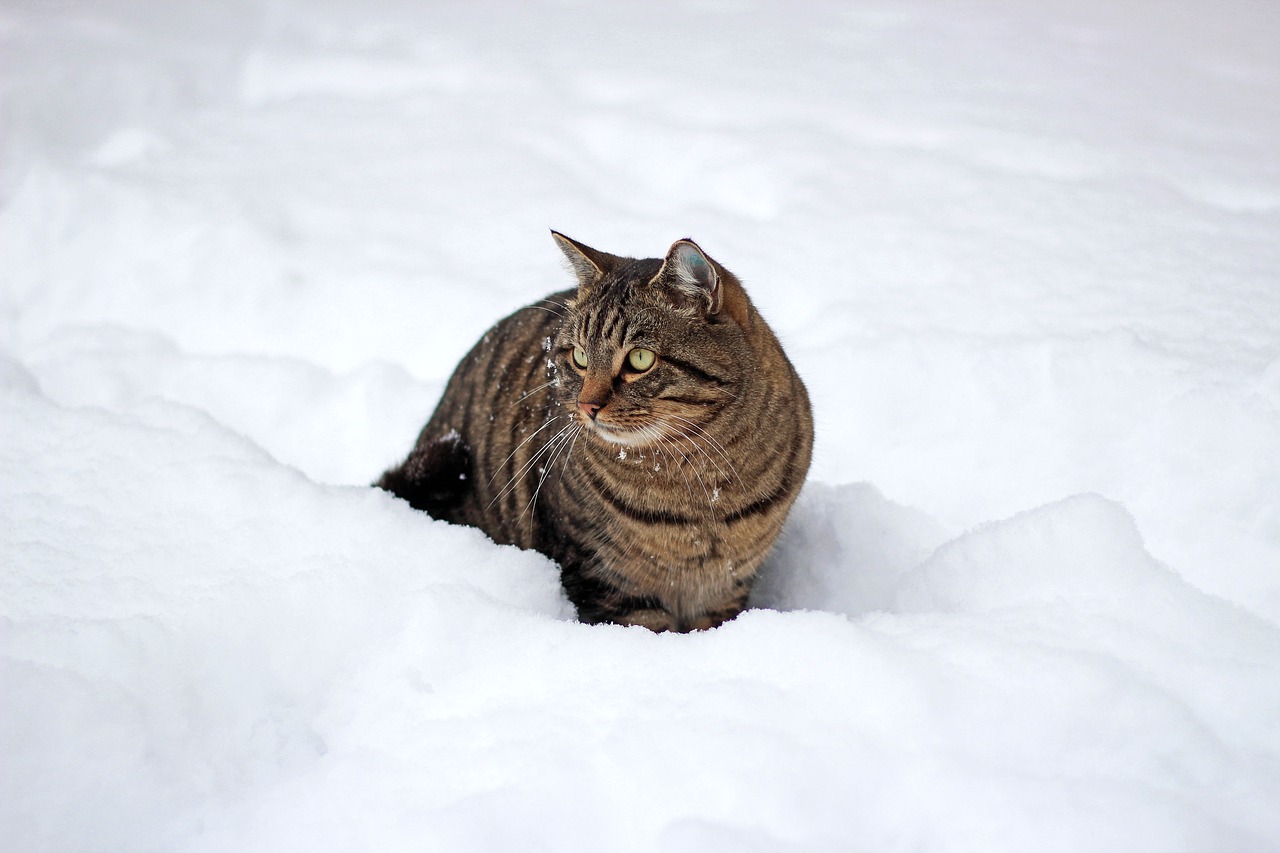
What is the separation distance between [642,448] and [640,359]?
199mm

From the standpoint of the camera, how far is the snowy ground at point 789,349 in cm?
124

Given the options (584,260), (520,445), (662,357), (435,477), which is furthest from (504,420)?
(662,357)

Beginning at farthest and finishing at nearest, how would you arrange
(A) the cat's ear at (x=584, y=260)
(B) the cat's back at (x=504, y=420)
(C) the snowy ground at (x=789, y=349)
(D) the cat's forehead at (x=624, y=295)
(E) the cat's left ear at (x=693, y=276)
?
(B) the cat's back at (x=504, y=420)
(A) the cat's ear at (x=584, y=260)
(D) the cat's forehead at (x=624, y=295)
(E) the cat's left ear at (x=693, y=276)
(C) the snowy ground at (x=789, y=349)

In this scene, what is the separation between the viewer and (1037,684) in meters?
1.33

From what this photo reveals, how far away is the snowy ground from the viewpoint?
1.24 metres

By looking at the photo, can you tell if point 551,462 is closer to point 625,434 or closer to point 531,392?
point 531,392

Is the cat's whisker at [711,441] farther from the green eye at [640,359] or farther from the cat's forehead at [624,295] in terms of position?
the cat's forehead at [624,295]

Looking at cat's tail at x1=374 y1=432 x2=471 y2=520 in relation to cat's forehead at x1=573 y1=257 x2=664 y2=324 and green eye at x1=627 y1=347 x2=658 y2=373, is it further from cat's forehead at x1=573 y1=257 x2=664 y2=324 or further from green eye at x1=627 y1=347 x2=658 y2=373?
green eye at x1=627 y1=347 x2=658 y2=373

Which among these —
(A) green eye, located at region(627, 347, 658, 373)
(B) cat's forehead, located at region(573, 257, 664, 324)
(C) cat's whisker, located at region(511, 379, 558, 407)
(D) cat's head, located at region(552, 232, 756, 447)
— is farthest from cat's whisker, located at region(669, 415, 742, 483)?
(C) cat's whisker, located at region(511, 379, 558, 407)

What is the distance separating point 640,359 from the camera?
1893mm

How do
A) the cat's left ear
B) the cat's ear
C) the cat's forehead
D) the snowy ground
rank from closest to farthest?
the snowy ground
the cat's left ear
the cat's forehead
the cat's ear

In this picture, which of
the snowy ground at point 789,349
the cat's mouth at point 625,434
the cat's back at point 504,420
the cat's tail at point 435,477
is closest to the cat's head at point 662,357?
the cat's mouth at point 625,434

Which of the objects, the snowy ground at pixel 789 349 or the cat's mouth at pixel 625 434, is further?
the cat's mouth at pixel 625 434

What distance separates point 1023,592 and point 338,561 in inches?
50.6
